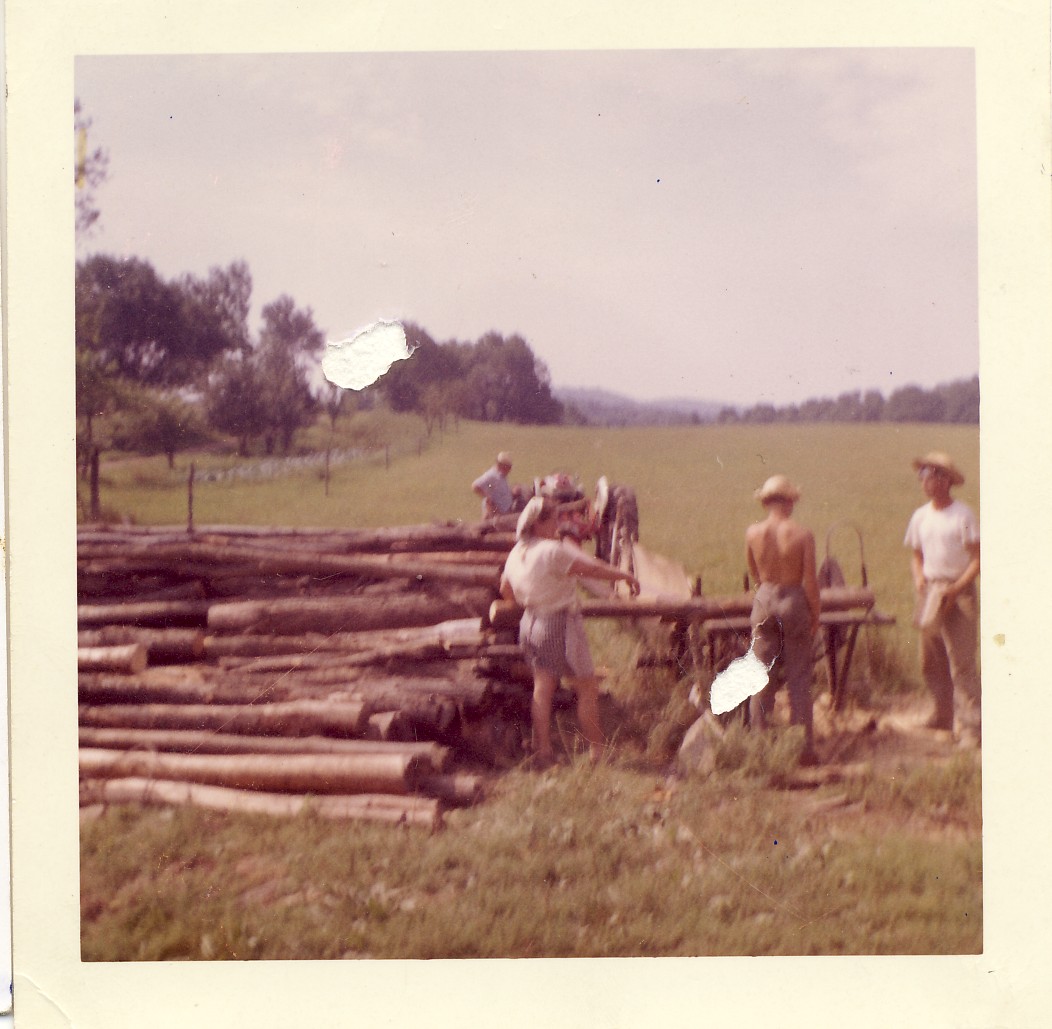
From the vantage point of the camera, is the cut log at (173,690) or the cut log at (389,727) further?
the cut log at (173,690)

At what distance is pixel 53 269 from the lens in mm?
4188

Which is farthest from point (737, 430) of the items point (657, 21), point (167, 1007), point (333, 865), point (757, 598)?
point (167, 1007)

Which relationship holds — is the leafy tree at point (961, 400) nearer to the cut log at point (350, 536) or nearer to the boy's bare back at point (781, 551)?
the boy's bare back at point (781, 551)

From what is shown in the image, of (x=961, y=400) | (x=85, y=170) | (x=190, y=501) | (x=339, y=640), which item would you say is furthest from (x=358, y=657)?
(x=961, y=400)

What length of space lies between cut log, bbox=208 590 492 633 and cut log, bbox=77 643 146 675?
428mm

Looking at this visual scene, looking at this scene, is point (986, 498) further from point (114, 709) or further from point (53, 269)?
point (53, 269)

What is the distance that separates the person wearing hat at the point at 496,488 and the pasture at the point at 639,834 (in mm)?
58

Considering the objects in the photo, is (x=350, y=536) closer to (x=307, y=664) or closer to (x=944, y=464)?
(x=307, y=664)

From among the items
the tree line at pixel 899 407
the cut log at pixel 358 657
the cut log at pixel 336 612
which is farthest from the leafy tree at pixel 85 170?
the tree line at pixel 899 407

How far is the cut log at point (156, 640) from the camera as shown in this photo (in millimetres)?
4324

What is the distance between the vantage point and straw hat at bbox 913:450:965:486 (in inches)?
166

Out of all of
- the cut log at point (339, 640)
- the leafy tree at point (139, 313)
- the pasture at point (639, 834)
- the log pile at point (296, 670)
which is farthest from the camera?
the cut log at point (339, 640)

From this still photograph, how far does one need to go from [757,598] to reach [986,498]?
132 centimetres

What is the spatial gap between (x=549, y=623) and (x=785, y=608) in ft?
4.13
